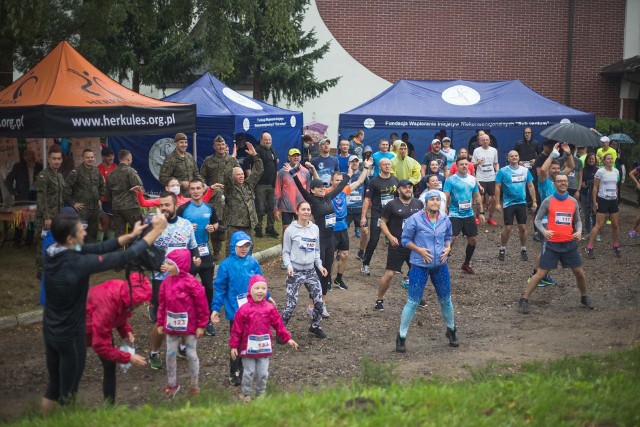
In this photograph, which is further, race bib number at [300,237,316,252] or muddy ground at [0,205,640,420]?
race bib number at [300,237,316,252]

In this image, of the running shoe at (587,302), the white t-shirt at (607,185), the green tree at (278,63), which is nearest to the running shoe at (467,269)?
the running shoe at (587,302)

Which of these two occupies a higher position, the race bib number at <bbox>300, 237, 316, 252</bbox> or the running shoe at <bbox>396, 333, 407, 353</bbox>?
the race bib number at <bbox>300, 237, 316, 252</bbox>

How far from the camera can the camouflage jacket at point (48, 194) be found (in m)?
12.1

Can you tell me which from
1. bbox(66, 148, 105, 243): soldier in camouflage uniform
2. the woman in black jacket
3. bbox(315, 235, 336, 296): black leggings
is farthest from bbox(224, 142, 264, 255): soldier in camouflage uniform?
the woman in black jacket

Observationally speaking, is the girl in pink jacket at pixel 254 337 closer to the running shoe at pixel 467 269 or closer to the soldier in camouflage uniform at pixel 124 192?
the soldier in camouflage uniform at pixel 124 192

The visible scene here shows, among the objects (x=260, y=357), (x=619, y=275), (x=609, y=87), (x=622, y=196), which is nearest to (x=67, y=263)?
(x=260, y=357)

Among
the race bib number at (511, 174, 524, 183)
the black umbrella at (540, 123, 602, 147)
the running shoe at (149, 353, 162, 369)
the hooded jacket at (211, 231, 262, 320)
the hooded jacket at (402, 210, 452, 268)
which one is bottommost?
the running shoe at (149, 353, 162, 369)

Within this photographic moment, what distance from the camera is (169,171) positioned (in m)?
13.6

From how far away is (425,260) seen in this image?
9.46m

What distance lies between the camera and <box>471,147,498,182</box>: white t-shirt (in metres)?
18.0

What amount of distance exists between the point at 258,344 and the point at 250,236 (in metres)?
5.17

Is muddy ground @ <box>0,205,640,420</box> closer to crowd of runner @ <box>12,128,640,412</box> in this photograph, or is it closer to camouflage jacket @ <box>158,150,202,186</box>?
crowd of runner @ <box>12,128,640,412</box>

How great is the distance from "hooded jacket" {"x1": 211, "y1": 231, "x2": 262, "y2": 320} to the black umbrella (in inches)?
351

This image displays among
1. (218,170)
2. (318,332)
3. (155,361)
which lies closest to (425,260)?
(318,332)
